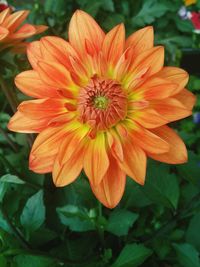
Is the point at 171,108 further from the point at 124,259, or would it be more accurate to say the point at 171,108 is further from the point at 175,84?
the point at 124,259

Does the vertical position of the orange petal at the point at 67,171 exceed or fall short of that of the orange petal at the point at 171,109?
it falls short

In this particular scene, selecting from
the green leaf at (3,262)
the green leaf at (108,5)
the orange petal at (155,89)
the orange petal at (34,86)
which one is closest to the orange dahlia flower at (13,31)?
the orange petal at (34,86)

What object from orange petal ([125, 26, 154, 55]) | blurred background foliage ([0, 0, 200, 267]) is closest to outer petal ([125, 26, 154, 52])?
orange petal ([125, 26, 154, 55])

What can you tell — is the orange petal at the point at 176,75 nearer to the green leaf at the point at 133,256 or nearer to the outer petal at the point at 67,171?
the outer petal at the point at 67,171

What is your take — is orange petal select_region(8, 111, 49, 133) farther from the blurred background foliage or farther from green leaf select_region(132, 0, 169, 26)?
green leaf select_region(132, 0, 169, 26)

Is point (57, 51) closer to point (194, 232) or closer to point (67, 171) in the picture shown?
point (67, 171)

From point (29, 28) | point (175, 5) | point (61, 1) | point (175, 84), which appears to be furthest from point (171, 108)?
point (175, 5)

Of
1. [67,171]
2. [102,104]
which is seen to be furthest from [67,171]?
[102,104]
